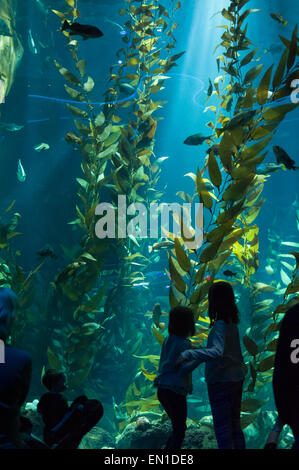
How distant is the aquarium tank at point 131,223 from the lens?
2.90 m

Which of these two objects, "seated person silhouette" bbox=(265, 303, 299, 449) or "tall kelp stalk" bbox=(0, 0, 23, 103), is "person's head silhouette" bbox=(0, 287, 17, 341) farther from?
"tall kelp stalk" bbox=(0, 0, 23, 103)

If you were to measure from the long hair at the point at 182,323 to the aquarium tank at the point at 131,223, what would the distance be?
0.57 metres

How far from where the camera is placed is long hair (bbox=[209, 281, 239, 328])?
88.9 inches

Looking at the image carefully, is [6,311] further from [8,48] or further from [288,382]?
[8,48]

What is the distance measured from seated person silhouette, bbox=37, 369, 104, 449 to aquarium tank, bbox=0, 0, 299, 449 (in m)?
1.25

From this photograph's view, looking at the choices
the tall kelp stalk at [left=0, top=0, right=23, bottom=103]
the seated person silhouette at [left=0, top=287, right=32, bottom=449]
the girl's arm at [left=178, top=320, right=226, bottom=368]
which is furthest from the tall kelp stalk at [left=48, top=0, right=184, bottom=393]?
the tall kelp stalk at [left=0, top=0, right=23, bottom=103]

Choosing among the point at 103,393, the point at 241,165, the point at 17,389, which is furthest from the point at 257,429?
the point at 17,389

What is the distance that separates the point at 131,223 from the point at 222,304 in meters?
2.50

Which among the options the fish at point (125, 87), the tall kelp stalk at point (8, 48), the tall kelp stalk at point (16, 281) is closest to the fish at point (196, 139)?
the fish at point (125, 87)

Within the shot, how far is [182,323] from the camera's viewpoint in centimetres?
229

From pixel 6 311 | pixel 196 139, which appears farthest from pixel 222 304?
pixel 196 139

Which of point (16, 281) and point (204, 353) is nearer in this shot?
point (204, 353)

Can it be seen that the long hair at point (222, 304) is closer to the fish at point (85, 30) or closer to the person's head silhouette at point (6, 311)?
the person's head silhouette at point (6, 311)

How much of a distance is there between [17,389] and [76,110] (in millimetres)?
3327
